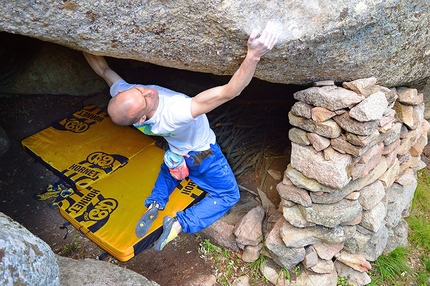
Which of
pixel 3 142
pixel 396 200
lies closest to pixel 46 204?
pixel 3 142

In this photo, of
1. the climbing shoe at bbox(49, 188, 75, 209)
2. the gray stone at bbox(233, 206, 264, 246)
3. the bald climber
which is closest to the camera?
the bald climber

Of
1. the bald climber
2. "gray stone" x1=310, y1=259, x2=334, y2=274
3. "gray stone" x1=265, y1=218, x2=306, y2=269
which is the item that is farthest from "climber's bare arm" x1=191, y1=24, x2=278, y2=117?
"gray stone" x1=310, y1=259, x2=334, y2=274

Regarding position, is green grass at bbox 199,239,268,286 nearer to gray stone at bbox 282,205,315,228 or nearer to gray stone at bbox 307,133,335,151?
gray stone at bbox 282,205,315,228

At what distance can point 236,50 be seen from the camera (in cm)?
239

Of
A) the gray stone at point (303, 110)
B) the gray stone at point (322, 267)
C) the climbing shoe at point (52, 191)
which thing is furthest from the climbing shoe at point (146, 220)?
the gray stone at point (303, 110)

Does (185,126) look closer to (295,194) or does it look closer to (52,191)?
(295,194)

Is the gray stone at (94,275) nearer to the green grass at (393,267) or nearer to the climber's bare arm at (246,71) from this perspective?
the climber's bare arm at (246,71)

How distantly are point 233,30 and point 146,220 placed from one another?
210 centimetres

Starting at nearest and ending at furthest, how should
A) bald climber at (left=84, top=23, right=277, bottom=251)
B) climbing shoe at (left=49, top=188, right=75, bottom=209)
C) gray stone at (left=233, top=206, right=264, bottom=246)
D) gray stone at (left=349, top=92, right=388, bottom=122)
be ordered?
bald climber at (left=84, top=23, right=277, bottom=251)
gray stone at (left=349, top=92, right=388, bottom=122)
gray stone at (left=233, top=206, right=264, bottom=246)
climbing shoe at (left=49, top=188, right=75, bottom=209)

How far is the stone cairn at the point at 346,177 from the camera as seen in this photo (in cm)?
268

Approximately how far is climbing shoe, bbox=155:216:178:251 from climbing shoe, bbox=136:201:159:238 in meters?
0.27

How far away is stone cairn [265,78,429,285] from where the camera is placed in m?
2.68

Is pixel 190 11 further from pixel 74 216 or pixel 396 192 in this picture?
pixel 396 192

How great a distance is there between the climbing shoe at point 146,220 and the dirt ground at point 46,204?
0.32 m
